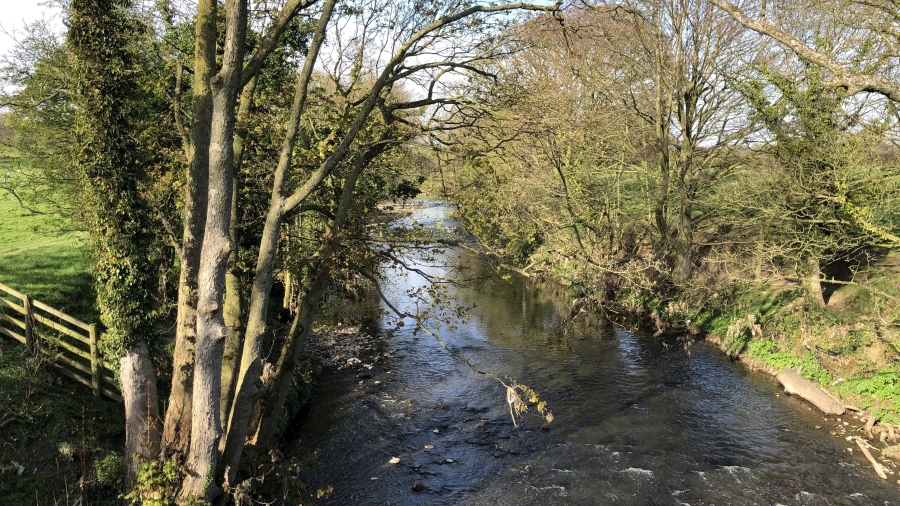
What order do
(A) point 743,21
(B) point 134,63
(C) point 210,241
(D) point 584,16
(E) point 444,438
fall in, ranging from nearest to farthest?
(A) point 743,21 < (C) point 210,241 < (B) point 134,63 < (E) point 444,438 < (D) point 584,16

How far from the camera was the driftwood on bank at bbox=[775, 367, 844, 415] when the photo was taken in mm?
12405

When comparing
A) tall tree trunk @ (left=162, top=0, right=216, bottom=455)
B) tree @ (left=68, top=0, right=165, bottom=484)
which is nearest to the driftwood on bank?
tall tree trunk @ (left=162, top=0, right=216, bottom=455)

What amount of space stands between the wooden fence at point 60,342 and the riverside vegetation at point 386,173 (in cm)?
72

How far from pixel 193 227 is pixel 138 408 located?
11.2ft

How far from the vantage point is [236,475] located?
8234 mm

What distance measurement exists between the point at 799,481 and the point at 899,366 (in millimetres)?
4857

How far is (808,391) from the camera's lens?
13.1 meters

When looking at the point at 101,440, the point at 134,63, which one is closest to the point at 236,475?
the point at 101,440

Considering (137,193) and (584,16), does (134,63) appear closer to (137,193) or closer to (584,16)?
(137,193)

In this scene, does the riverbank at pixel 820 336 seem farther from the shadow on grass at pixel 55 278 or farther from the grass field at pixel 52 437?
the shadow on grass at pixel 55 278

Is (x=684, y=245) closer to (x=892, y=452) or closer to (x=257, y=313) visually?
(x=892, y=452)

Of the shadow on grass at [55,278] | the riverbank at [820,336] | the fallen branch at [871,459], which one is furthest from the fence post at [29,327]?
the riverbank at [820,336]

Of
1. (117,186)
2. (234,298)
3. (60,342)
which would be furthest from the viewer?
(60,342)

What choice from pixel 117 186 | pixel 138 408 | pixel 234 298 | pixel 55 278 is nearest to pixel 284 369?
pixel 234 298
